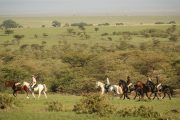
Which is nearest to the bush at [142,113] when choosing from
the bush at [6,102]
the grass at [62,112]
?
the grass at [62,112]

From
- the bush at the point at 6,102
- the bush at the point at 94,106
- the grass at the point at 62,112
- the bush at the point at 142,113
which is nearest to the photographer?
the grass at the point at 62,112

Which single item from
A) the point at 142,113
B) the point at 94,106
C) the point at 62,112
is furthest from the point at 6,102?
the point at 142,113

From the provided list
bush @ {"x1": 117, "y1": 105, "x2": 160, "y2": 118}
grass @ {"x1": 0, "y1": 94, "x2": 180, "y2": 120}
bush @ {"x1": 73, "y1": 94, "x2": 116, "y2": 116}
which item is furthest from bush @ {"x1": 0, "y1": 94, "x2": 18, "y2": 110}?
bush @ {"x1": 117, "y1": 105, "x2": 160, "y2": 118}

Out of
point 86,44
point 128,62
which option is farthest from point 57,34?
point 128,62

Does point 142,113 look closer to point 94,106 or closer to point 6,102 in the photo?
point 94,106

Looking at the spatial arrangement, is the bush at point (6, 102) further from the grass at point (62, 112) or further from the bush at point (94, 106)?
the bush at point (94, 106)

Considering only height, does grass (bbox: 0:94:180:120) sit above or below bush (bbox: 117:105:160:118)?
below

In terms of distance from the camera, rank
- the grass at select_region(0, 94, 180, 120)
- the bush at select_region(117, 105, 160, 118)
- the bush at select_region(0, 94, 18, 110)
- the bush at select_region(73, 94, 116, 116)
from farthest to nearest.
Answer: the bush at select_region(0, 94, 18, 110) → the bush at select_region(73, 94, 116, 116) → the bush at select_region(117, 105, 160, 118) → the grass at select_region(0, 94, 180, 120)

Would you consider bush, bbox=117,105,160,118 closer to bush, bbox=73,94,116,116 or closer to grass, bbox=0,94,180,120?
grass, bbox=0,94,180,120

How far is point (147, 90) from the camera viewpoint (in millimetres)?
26391

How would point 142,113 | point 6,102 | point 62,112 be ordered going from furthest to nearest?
point 6,102, point 62,112, point 142,113

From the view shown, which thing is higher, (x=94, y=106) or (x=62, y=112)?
(x=94, y=106)

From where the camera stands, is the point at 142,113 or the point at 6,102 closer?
the point at 142,113

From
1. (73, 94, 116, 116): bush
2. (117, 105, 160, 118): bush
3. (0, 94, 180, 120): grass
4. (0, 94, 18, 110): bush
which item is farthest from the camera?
(0, 94, 18, 110): bush
